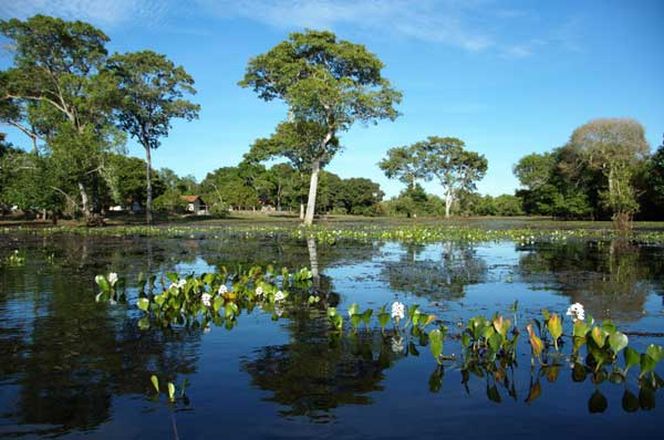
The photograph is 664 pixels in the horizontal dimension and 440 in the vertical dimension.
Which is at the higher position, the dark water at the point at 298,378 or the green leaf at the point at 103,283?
the green leaf at the point at 103,283

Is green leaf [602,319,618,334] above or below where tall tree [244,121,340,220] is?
below

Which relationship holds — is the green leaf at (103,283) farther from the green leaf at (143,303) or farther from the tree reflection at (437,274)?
the tree reflection at (437,274)

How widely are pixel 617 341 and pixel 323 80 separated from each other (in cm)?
3287

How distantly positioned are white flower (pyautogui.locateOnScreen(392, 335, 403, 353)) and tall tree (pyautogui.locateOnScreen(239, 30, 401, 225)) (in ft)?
99.2

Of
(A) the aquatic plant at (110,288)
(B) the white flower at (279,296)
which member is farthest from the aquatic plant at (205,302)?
(A) the aquatic plant at (110,288)

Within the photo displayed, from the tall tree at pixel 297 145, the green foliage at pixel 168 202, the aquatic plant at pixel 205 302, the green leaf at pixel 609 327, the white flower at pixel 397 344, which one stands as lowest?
the white flower at pixel 397 344

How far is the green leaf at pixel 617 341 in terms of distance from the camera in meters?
5.09

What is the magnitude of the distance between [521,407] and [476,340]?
50.1 inches

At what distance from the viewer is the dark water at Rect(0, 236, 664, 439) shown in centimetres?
404

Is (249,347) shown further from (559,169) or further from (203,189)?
(203,189)

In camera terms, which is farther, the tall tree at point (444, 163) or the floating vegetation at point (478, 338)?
the tall tree at point (444, 163)

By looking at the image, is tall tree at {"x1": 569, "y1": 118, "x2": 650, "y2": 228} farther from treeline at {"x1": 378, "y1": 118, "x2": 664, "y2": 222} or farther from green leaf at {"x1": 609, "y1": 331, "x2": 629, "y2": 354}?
green leaf at {"x1": 609, "y1": 331, "x2": 629, "y2": 354}

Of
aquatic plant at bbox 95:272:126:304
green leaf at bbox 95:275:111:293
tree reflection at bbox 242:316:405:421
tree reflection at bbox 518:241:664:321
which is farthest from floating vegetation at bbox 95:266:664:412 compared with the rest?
tree reflection at bbox 518:241:664:321

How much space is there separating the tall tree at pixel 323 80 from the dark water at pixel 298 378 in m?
27.7
